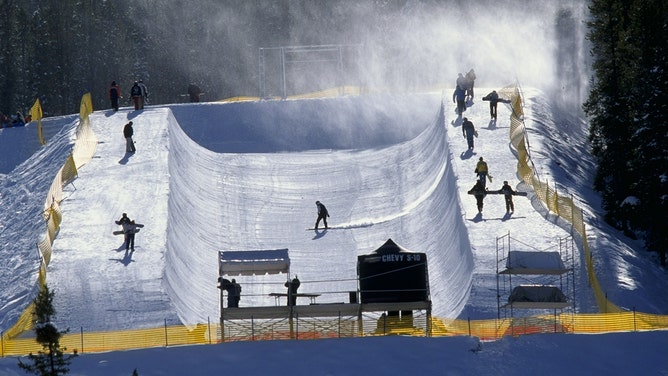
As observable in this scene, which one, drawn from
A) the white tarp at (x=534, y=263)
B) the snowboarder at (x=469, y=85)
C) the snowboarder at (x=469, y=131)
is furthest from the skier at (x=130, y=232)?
the snowboarder at (x=469, y=85)

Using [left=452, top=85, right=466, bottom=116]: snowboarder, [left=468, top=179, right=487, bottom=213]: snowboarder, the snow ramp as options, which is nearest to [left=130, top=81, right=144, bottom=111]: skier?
the snow ramp

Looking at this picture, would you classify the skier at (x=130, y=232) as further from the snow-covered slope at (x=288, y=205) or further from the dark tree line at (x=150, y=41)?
the dark tree line at (x=150, y=41)

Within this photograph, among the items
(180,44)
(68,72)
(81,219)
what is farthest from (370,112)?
(180,44)

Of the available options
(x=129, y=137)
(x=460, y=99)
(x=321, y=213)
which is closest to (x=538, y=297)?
(x=321, y=213)

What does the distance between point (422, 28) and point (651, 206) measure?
3985cm

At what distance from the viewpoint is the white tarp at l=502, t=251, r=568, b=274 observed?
3144 centimetres

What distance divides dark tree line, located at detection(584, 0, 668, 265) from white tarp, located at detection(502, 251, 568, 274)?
29.4ft

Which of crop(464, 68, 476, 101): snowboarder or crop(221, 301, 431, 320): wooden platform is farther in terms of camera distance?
crop(464, 68, 476, 101): snowboarder

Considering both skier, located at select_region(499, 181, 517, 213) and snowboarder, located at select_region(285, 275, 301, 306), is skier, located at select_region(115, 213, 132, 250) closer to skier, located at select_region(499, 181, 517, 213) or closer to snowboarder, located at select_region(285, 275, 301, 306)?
snowboarder, located at select_region(285, 275, 301, 306)

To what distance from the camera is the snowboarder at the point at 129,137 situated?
44.8 m

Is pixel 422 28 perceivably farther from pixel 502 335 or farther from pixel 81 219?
pixel 502 335

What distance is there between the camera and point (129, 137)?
148 feet

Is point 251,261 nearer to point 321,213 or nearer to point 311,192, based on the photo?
point 321,213

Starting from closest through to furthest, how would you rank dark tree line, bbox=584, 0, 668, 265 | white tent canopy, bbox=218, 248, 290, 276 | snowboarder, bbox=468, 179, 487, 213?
1. white tent canopy, bbox=218, 248, 290, 276
2. snowboarder, bbox=468, 179, 487, 213
3. dark tree line, bbox=584, 0, 668, 265
